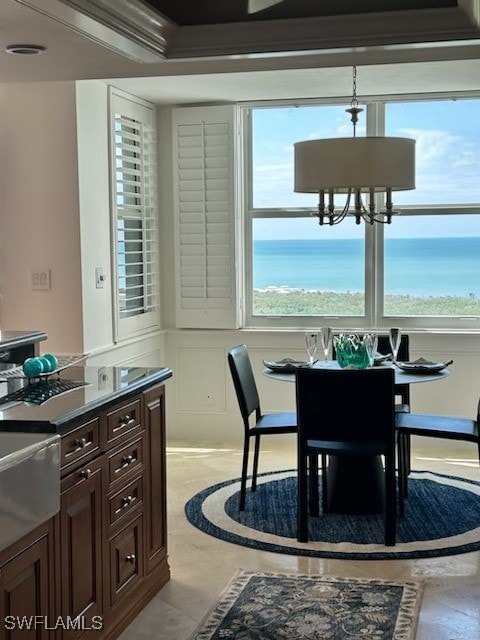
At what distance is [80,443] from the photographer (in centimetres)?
282

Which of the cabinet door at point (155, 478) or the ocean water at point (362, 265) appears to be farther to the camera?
the ocean water at point (362, 265)

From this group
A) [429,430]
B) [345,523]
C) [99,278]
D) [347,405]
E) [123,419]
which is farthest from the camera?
[99,278]

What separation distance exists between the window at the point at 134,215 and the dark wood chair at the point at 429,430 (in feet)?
6.27

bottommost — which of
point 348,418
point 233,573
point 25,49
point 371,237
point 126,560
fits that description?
point 233,573

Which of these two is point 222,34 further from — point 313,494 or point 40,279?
point 313,494

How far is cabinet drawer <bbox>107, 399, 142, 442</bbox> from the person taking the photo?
307 cm

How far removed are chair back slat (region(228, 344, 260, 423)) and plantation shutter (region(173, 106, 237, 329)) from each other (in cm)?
131

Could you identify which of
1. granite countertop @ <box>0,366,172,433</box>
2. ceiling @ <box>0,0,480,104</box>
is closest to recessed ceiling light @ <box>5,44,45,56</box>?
ceiling @ <box>0,0,480,104</box>

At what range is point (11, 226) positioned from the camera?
16.5 ft

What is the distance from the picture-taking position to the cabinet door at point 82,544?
270 centimetres

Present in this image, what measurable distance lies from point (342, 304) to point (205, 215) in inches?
45.5

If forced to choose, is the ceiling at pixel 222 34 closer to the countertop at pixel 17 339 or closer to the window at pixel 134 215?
the countertop at pixel 17 339

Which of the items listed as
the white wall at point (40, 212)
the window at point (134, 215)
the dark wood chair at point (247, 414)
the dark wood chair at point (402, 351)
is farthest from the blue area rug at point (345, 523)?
the window at point (134, 215)

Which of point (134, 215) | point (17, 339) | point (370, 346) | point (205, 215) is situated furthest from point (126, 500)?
point (205, 215)
